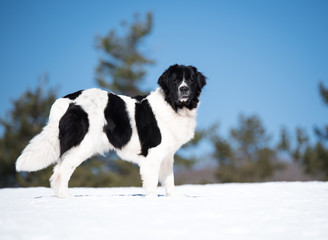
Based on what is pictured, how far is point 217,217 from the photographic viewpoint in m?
3.11

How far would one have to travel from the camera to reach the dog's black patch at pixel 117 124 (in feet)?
16.9

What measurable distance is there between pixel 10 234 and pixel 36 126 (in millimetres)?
15814

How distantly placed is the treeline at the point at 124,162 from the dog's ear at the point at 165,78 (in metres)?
11.7

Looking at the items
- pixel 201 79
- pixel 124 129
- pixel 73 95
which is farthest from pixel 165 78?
pixel 73 95

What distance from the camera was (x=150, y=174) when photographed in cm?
500

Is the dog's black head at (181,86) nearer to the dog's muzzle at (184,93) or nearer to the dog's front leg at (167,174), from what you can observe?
the dog's muzzle at (184,93)

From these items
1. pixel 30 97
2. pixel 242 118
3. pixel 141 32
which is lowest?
pixel 242 118

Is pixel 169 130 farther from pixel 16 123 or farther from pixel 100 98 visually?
pixel 16 123

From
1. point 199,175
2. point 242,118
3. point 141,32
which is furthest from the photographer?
point 242,118

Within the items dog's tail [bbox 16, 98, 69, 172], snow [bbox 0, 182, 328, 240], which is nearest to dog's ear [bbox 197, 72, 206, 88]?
dog's tail [bbox 16, 98, 69, 172]

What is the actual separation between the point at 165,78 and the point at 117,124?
0.99 meters

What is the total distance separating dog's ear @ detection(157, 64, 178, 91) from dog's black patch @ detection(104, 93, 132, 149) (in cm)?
67

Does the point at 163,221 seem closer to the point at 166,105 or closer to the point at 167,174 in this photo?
the point at 167,174

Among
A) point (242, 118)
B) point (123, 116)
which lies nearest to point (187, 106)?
point (123, 116)
